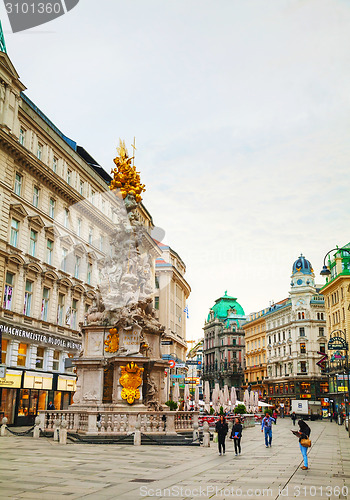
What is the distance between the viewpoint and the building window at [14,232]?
35647 millimetres

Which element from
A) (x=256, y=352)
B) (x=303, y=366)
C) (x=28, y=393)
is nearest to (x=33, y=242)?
(x=28, y=393)

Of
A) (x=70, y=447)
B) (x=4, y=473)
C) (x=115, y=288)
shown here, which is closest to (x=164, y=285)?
(x=115, y=288)

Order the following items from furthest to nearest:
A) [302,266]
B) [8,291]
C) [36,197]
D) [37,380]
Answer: [302,266] → [36,197] → [37,380] → [8,291]

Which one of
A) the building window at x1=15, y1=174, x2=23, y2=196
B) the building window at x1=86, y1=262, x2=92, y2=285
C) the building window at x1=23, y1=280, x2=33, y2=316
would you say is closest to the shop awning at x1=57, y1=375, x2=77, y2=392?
the building window at x1=23, y1=280, x2=33, y2=316

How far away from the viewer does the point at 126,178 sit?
27609mm

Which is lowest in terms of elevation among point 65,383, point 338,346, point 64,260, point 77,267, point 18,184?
point 65,383

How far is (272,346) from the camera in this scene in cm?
10956

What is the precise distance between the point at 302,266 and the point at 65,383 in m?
72.0

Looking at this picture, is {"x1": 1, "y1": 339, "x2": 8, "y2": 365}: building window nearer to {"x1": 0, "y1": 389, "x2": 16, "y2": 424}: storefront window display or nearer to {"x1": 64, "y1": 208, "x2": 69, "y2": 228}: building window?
{"x1": 0, "y1": 389, "x2": 16, "y2": 424}: storefront window display

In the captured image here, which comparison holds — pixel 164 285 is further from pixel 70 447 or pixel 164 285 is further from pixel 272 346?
pixel 70 447

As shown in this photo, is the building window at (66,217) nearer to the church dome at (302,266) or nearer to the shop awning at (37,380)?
the shop awning at (37,380)

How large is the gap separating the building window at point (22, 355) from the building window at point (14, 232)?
712cm

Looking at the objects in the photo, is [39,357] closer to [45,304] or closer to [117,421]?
[45,304]
